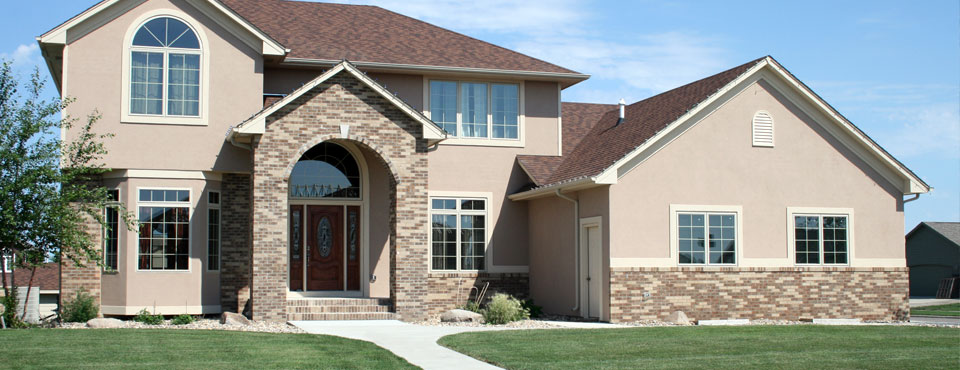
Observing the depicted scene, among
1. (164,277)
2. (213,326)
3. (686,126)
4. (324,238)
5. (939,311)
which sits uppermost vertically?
(686,126)

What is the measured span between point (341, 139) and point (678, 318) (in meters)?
7.91

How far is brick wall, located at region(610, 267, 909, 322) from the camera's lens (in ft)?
62.6

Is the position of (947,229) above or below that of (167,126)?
below

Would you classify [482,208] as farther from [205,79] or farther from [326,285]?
[205,79]

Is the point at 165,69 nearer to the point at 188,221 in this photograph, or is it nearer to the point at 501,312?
the point at 188,221

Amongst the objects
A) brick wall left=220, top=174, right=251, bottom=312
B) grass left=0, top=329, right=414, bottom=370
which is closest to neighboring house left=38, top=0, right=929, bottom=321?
brick wall left=220, top=174, right=251, bottom=312

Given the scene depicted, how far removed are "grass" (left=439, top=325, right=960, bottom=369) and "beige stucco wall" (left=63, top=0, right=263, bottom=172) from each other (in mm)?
7578

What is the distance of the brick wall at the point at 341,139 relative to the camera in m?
18.1

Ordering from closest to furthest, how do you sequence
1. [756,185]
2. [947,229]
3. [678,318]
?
1. [678,318]
2. [756,185]
3. [947,229]

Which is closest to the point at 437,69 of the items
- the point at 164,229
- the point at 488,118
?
the point at 488,118

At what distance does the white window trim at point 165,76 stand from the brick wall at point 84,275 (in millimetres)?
2353

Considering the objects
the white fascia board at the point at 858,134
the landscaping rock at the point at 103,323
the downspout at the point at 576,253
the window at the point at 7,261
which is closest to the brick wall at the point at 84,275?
the window at the point at 7,261

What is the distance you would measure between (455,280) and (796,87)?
8920mm

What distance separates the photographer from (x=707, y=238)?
783 inches
